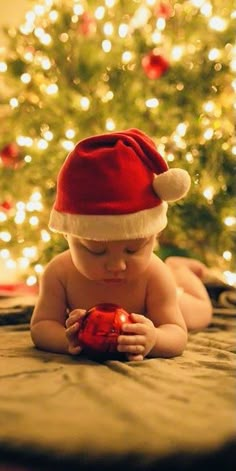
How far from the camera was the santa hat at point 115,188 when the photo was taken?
1.00 metres

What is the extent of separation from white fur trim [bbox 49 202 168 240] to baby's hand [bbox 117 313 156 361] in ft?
0.47

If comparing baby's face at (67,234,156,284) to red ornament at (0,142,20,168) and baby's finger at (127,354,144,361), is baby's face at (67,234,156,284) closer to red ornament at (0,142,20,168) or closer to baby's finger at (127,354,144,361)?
baby's finger at (127,354,144,361)

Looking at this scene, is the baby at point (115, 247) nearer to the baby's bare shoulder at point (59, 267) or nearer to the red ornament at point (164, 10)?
the baby's bare shoulder at point (59, 267)

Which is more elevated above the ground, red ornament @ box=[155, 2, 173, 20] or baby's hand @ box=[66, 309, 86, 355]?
red ornament @ box=[155, 2, 173, 20]

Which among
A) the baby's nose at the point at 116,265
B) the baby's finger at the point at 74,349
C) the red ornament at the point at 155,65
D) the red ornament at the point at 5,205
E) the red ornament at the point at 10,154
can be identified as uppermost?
the red ornament at the point at 155,65

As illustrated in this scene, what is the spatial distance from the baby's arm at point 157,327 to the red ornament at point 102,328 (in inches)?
0.5

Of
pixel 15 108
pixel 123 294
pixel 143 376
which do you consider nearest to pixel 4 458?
pixel 143 376

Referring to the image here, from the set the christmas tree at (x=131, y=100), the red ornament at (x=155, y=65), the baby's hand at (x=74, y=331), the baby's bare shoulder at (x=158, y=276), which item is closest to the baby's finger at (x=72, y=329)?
the baby's hand at (x=74, y=331)

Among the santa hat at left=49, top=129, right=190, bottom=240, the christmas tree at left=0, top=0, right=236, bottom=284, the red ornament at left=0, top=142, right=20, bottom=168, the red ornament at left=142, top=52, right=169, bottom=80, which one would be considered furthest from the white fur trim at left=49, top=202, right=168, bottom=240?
the red ornament at left=0, top=142, right=20, bottom=168

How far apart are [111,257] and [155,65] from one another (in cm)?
112

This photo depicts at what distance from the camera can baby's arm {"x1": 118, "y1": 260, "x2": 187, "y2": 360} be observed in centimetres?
97

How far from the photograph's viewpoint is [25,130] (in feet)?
6.96

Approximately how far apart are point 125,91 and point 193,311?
93 cm

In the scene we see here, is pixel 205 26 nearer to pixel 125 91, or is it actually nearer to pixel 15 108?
pixel 125 91
